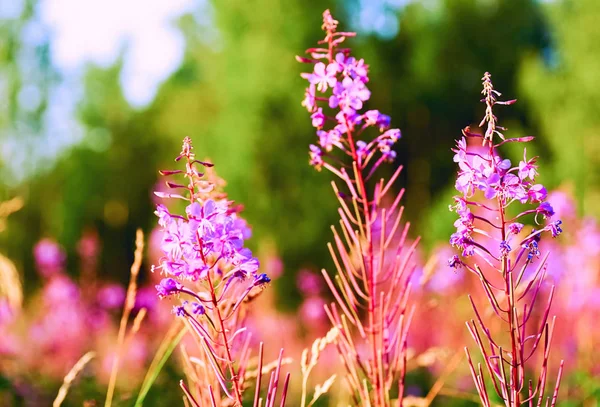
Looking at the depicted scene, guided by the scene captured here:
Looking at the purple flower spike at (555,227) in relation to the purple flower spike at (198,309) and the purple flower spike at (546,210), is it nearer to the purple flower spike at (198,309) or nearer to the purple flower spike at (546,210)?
the purple flower spike at (546,210)

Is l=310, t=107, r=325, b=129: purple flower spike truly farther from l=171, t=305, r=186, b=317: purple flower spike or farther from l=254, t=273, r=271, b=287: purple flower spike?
l=171, t=305, r=186, b=317: purple flower spike

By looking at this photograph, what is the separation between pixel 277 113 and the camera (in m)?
10.2

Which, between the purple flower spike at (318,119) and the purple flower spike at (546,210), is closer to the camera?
the purple flower spike at (546,210)

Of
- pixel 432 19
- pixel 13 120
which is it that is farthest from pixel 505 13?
pixel 13 120

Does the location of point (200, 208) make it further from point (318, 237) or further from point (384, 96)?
point (384, 96)

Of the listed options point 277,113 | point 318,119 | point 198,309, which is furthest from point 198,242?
point 277,113

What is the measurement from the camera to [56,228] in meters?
12.6

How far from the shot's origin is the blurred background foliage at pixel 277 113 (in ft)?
32.8

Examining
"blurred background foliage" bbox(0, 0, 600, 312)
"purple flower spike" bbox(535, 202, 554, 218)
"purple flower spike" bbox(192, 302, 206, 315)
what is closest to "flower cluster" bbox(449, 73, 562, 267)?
"purple flower spike" bbox(535, 202, 554, 218)

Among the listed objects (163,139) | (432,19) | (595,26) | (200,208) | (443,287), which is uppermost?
(432,19)

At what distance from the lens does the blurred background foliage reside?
10008 millimetres

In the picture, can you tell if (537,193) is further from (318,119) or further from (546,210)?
(318,119)

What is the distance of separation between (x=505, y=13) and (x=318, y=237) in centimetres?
852

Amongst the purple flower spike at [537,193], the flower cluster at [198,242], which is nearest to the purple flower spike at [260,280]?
the flower cluster at [198,242]
